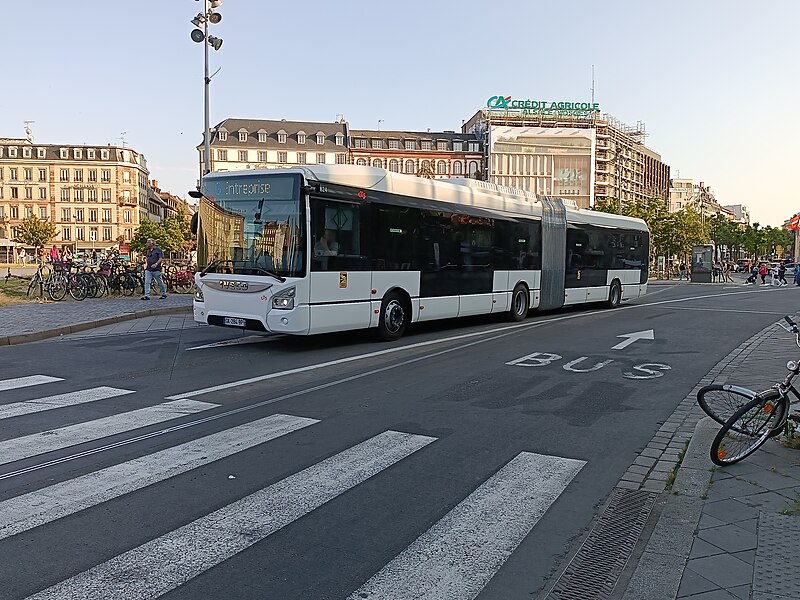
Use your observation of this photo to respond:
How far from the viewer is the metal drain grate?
3.91m

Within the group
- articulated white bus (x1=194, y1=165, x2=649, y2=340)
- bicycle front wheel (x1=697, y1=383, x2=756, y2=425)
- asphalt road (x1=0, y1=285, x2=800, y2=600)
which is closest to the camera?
asphalt road (x1=0, y1=285, x2=800, y2=600)

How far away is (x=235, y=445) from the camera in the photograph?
6.41 m

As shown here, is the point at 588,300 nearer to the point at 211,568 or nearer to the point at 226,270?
the point at 226,270

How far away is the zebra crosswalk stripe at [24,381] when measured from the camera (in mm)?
8953

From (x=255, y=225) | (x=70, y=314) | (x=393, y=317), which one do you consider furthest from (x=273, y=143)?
(x=255, y=225)

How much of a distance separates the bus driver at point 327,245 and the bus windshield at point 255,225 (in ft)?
1.09

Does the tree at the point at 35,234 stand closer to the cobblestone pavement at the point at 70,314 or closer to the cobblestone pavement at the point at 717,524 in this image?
the cobblestone pavement at the point at 70,314

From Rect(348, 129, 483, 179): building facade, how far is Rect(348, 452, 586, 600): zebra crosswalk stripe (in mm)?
101668

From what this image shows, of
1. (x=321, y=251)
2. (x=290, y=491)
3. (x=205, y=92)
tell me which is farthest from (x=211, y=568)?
(x=205, y=92)

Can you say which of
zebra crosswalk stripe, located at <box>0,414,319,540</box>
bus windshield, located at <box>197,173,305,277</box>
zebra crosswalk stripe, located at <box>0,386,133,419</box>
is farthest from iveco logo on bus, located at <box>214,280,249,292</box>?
zebra crosswalk stripe, located at <box>0,414,319,540</box>

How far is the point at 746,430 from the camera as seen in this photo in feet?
19.1

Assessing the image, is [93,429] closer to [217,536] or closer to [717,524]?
[217,536]

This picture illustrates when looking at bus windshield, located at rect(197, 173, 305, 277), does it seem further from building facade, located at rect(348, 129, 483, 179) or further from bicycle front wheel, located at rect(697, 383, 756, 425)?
building facade, located at rect(348, 129, 483, 179)

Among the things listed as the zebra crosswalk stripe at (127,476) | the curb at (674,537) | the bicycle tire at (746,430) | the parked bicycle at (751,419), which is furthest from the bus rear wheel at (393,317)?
the bicycle tire at (746,430)
